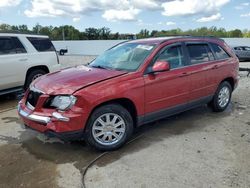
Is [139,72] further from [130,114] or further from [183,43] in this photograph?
[183,43]

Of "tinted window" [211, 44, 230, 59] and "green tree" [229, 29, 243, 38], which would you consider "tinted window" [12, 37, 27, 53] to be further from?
"green tree" [229, 29, 243, 38]

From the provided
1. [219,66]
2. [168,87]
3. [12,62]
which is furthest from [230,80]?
[12,62]

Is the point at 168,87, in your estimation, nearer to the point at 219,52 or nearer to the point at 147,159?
the point at 147,159

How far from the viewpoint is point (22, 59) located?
7.72 metres

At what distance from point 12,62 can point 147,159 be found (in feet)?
16.8

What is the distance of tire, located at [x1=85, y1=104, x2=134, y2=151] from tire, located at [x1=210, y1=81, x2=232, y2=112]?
252cm

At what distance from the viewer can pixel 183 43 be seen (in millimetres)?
5312

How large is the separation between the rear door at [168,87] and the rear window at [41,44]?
4713 mm

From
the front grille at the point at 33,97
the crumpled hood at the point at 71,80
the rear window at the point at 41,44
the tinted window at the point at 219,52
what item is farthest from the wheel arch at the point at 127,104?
the rear window at the point at 41,44

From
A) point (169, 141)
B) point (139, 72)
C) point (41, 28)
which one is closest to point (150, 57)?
point (139, 72)

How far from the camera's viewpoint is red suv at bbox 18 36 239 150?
3.90 metres

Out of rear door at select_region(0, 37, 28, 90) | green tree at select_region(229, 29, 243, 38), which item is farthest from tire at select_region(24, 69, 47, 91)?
green tree at select_region(229, 29, 243, 38)

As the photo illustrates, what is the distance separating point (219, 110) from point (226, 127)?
0.98 metres

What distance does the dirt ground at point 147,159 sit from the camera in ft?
11.3
